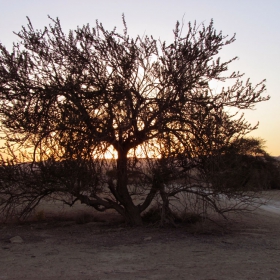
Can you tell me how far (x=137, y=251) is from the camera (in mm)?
9867

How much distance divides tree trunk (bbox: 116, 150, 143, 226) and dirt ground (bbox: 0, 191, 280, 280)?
1.46ft

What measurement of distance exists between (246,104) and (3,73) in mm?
7189

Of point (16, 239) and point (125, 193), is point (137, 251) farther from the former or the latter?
point (16, 239)

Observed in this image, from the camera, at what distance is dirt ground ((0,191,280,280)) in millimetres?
7707

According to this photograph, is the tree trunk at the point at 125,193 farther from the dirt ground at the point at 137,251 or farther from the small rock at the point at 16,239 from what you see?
the small rock at the point at 16,239

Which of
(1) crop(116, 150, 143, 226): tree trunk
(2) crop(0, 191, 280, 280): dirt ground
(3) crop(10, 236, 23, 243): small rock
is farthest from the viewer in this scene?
(1) crop(116, 150, 143, 226): tree trunk

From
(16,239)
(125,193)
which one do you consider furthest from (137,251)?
(16,239)

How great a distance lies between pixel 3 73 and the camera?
39.1 ft

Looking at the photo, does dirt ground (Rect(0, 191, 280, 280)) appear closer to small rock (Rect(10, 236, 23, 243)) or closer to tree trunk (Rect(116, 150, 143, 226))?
small rock (Rect(10, 236, 23, 243))

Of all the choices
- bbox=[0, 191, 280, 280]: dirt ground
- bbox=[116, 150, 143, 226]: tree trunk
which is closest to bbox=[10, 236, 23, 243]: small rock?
bbox=[0, 191, 280, 280]: dirt ground

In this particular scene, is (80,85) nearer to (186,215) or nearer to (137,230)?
(137,230)

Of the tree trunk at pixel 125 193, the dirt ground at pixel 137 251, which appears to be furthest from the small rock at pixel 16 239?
→ the tree trunk at pixel 125 193

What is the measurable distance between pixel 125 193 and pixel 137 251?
11.2ft

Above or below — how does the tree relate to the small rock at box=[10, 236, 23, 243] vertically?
above
